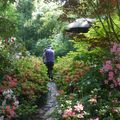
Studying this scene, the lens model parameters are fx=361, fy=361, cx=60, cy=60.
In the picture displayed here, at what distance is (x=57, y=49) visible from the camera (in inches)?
863

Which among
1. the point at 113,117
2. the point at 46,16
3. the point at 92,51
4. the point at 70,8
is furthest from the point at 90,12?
the point at 46,16

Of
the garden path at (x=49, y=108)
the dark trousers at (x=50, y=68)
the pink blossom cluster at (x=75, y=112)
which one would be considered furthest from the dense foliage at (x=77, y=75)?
the dark trousers at (x=50, y=68)

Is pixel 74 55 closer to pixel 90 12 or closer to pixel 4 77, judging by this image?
pixel 90 12

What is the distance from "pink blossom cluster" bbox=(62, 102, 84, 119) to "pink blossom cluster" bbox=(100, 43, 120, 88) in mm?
1304

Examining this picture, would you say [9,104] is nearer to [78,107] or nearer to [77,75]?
[78,107]

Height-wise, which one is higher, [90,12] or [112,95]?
[90,12]

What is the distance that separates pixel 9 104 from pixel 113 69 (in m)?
2.40

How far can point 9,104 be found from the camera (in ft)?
25.7

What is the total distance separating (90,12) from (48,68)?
411 centimetres

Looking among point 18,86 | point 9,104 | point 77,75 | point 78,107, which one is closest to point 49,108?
point 18,86

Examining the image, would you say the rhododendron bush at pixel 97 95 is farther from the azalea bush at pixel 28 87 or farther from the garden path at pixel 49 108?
the azalea bush at pixel 28 87

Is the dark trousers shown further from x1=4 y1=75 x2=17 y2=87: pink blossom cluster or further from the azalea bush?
x1=4 y1=75 x2=17 y2=87: pink blossom cluster

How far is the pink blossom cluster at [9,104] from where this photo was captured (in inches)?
284

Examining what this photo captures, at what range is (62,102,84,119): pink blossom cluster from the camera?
21.2 ft
